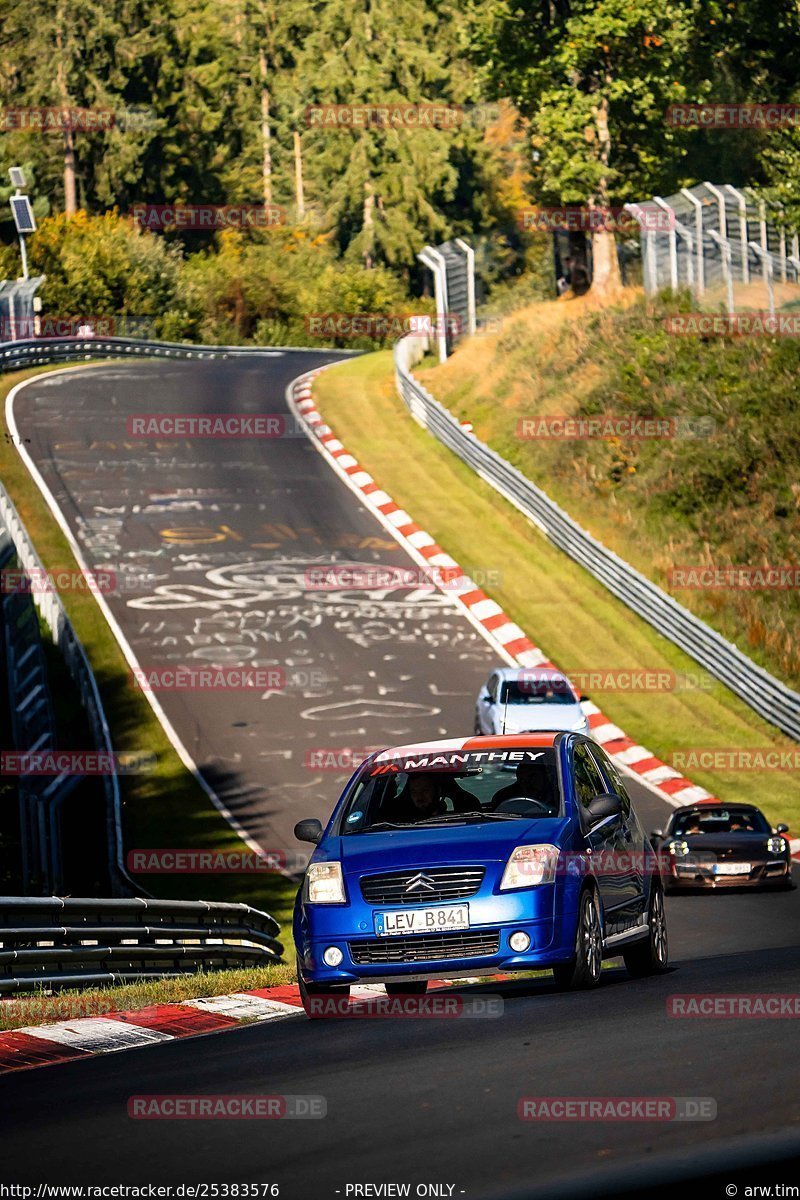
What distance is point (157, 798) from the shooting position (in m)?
24.2

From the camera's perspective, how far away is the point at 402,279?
9719cm

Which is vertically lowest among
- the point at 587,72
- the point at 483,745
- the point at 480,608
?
the point at 480,608

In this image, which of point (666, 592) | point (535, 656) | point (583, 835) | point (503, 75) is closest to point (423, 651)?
point (535, 656)

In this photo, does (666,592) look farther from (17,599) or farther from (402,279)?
(402,279)

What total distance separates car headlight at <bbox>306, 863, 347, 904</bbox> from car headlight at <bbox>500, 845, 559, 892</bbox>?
3.16 feet

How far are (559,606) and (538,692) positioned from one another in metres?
8.38

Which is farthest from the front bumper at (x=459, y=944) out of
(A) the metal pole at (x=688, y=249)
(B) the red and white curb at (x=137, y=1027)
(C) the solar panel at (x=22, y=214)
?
(C) the solar panel at (x=22, y=214)

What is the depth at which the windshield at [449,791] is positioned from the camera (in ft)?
35.6

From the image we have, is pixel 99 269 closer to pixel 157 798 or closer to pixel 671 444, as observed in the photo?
pixel 671 444

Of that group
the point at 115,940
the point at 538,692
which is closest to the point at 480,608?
the point at 538,692

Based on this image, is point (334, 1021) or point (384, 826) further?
point (384, 826)

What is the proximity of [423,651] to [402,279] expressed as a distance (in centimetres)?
6953

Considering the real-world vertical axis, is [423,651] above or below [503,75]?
below

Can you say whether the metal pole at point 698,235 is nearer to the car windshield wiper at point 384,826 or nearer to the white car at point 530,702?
the white car at point 530,702
